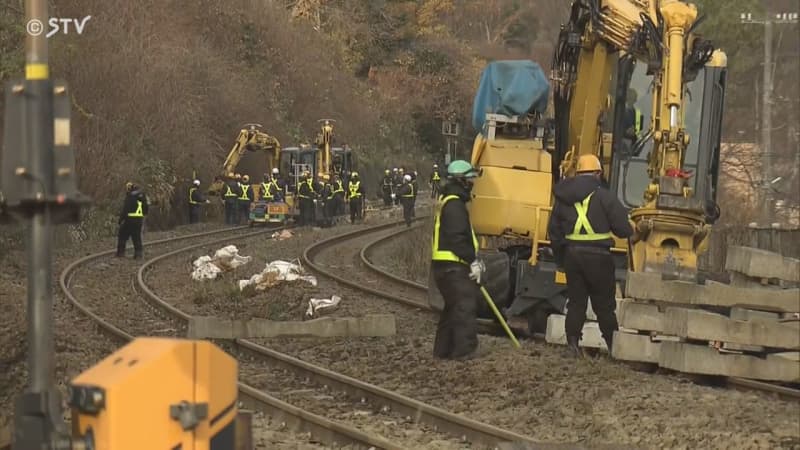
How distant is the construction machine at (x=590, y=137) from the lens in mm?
11438

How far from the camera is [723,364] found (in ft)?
33.3

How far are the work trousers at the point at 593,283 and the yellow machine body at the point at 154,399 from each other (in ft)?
21.6

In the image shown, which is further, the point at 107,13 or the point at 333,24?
the point at 333,24

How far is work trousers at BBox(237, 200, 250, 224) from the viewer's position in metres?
38.2

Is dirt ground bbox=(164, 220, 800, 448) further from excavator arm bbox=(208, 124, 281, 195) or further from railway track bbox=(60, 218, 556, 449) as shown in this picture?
excavator arm bbox=(208, 124, 281, 195)

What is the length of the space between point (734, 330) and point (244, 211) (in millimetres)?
29613

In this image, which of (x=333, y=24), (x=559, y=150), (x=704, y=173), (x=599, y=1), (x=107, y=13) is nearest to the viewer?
(x=599, y=1)

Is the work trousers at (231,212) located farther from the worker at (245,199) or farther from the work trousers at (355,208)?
the work trousers at (355,208)

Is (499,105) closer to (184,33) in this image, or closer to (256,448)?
(256,448)

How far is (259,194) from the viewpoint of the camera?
3859 centimetres

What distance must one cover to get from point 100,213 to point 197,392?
93.8 ft

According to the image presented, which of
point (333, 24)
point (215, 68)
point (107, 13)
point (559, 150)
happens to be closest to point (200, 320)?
point (559, 150)

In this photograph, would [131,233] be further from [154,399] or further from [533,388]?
[154,399]

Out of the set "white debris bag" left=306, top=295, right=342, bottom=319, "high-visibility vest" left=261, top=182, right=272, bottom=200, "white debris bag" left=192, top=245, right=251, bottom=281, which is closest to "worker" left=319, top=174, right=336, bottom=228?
"high-visibility vest" left=261, top=182, right=272, bottom=200
